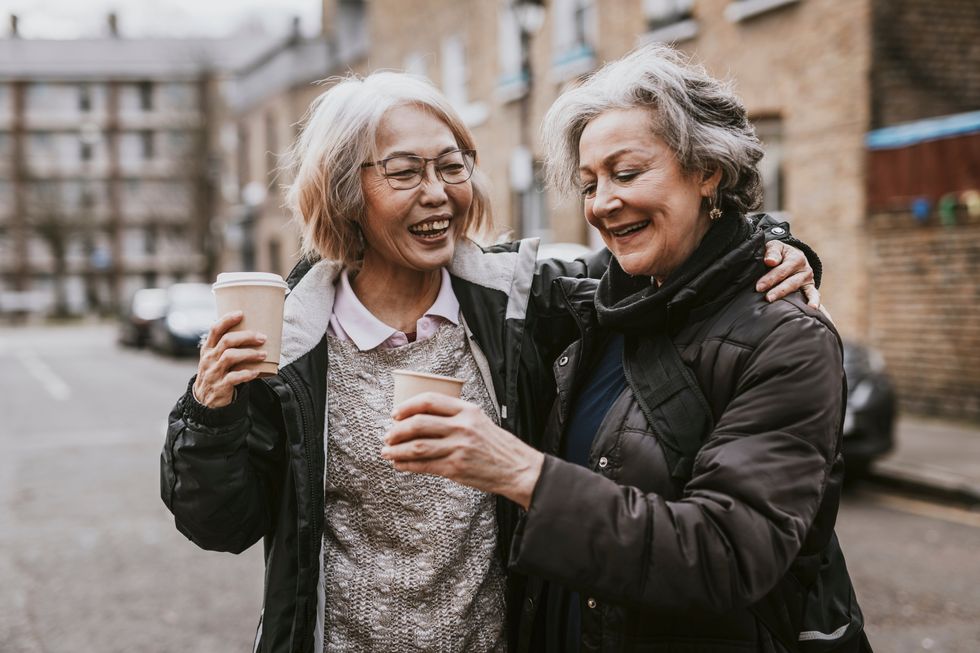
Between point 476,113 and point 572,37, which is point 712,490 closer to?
point 572,37

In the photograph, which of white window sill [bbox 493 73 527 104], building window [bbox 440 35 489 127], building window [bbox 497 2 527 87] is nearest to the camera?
white window sill [bbox 493 73 527 104]

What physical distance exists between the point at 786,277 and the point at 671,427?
0.35 metres

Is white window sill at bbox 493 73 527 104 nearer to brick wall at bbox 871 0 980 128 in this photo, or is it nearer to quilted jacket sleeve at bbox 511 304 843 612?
brick wall at bbox 871 0 980 128

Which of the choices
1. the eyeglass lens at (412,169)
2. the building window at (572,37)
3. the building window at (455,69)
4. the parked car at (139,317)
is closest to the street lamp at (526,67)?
the building window at (572,37)

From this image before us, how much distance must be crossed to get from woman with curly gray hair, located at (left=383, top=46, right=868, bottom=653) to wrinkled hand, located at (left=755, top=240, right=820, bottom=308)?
0.02 m

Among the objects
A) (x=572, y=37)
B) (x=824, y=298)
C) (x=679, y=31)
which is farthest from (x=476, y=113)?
(x=824, y=298)

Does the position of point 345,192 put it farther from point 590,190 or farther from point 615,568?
point 615,568

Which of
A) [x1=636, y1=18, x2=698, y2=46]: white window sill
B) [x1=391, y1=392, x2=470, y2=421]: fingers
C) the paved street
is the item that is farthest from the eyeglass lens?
[x1=636, y1=18, x2=698, y2=46]: white window sill

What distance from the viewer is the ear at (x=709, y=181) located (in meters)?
1.81

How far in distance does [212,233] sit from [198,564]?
3529cm

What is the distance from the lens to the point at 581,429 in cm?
192

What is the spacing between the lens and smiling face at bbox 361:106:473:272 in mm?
2217

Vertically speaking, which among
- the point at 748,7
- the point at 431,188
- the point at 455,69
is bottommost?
the point at 431,188

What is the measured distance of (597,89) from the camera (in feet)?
6.04
